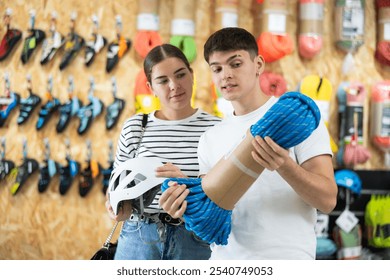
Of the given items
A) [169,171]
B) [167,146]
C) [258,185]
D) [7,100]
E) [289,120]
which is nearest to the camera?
[289,120]

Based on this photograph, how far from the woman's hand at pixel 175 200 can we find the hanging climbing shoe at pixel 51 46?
1573mm

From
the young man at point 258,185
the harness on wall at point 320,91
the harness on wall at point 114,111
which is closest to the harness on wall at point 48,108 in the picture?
the harness on wall at point 114,111

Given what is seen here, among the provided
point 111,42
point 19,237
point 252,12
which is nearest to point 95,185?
point 19,237

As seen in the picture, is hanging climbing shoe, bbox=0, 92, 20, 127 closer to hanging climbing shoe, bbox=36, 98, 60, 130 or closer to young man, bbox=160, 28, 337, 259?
hanging climbing shoe, bbox=36, 98, 60, 130

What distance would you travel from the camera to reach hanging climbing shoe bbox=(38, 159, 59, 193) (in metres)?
2.59

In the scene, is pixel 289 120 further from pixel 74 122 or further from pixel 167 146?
pixel 74 122

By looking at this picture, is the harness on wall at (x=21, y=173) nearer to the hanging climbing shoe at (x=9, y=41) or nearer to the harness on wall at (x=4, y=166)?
the harness on wall at (x=4, y=166)

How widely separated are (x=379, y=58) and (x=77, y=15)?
1334 millimetres

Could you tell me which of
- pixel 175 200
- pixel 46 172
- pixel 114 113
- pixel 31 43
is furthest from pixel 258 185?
pixel 31 43

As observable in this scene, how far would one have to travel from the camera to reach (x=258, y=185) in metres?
1.18

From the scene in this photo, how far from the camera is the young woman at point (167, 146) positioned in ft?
4.67

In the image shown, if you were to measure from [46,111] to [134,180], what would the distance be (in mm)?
1318

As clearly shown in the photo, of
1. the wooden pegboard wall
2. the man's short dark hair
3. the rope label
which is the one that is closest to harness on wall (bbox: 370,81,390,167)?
the wooden pegboard wall
